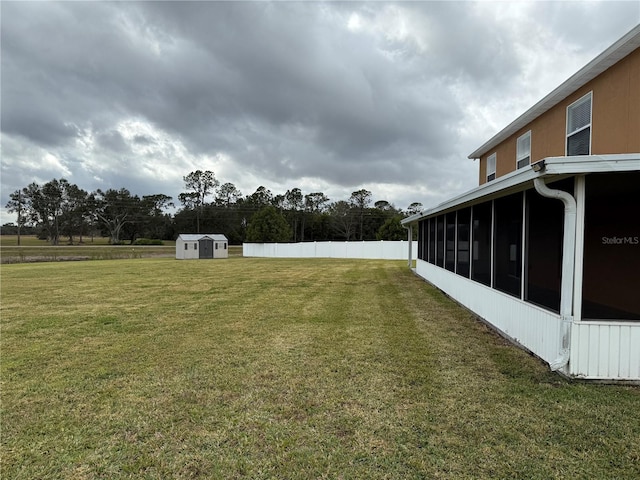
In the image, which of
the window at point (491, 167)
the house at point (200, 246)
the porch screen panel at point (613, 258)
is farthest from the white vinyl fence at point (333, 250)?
the porch screen panel at point (613, 258)

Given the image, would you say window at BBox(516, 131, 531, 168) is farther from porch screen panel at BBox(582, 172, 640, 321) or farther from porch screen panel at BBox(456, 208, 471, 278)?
porch screen panel at BBox(582, 172, 640, 321)

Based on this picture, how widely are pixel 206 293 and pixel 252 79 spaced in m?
9.32

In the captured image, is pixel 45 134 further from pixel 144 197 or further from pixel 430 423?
pixel 144 197

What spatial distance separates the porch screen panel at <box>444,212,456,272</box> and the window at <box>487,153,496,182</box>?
3215 mm

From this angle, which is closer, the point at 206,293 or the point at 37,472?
the point at 37,472

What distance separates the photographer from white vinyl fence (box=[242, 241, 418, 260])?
2869 cm

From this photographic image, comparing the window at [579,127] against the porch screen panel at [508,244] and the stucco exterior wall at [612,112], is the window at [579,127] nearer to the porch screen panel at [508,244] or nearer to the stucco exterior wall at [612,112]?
the stucco exterior wall at [612,112]

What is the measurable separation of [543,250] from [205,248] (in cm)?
3104

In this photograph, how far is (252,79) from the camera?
14.9m

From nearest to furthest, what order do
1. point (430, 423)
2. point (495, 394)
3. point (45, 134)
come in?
point (430, 423)
point (495, 394)
point (45, 134)

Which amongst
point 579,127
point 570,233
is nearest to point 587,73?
point 579,127

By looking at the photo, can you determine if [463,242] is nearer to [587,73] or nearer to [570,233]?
[587,73]

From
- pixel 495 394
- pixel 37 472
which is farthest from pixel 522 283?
pixel 37 472

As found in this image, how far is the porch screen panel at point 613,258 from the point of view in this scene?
5797 millimetres
